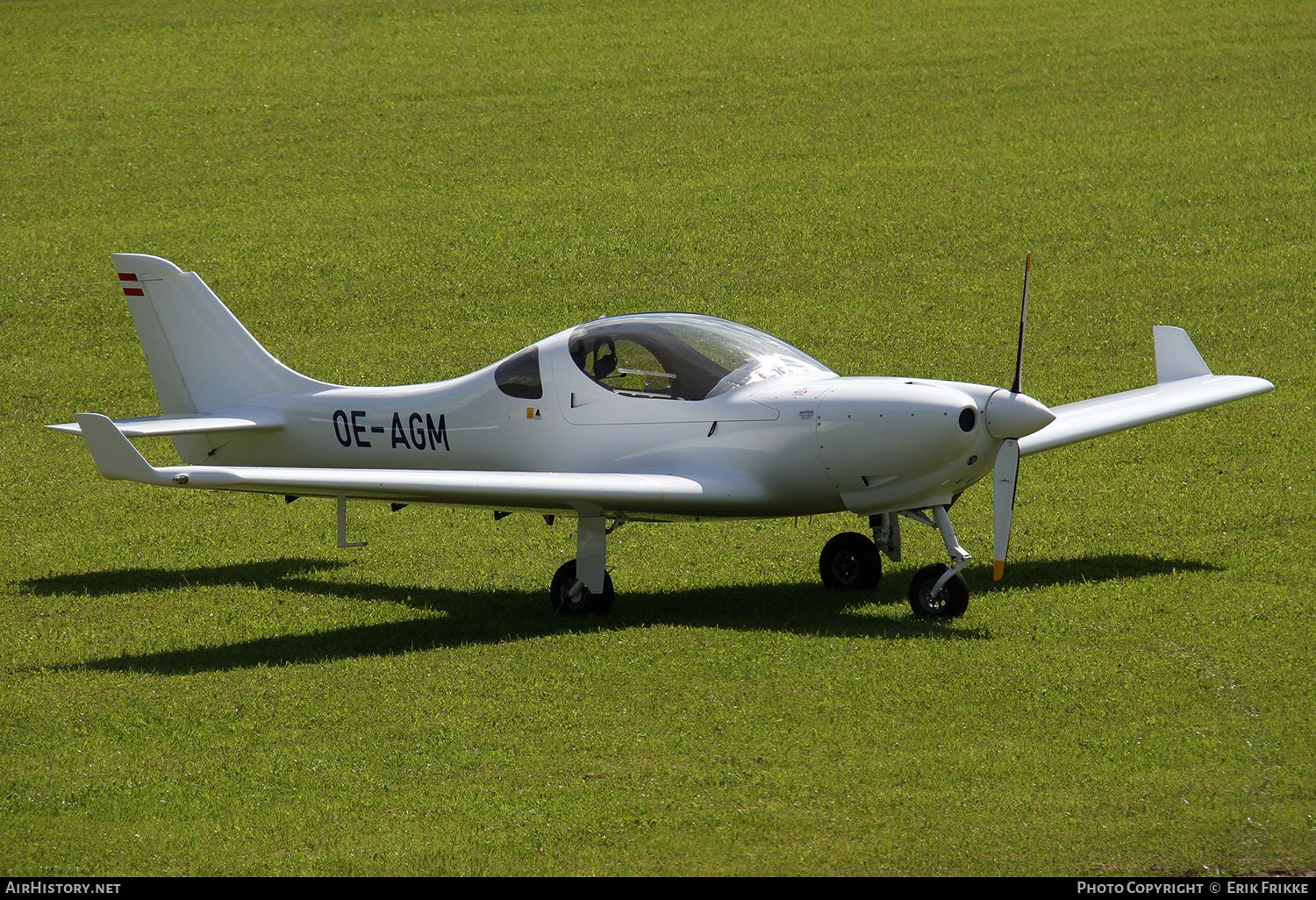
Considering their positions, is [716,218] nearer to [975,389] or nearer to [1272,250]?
[1272,250]

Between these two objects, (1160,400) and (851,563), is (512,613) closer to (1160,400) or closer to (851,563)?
(851,563)

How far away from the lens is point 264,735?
8.86m

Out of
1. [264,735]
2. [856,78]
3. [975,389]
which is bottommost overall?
[264,735]

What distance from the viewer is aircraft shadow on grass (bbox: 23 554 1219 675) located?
420 inches

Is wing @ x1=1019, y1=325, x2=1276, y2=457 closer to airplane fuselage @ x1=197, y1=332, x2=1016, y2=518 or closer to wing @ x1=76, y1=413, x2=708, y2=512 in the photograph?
airplane fuselage @ x1=197, y1=332, x2=1016, y2=518

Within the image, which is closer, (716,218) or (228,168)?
(716,218)

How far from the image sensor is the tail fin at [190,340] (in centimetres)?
1372

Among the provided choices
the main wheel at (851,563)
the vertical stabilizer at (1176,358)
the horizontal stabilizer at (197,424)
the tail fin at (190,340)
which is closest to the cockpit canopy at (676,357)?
the main wheel at (851,563)

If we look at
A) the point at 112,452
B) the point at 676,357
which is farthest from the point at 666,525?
the point at 112,452

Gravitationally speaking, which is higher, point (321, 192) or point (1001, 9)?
point (1001, 9)

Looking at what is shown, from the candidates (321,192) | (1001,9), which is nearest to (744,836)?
(321,192)

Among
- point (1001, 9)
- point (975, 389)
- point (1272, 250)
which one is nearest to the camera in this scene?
point (975, 389)

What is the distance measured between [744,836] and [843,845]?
20.5 inches

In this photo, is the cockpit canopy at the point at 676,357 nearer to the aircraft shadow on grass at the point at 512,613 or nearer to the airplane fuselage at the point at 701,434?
the airplane fuselage at the point at 701,434
